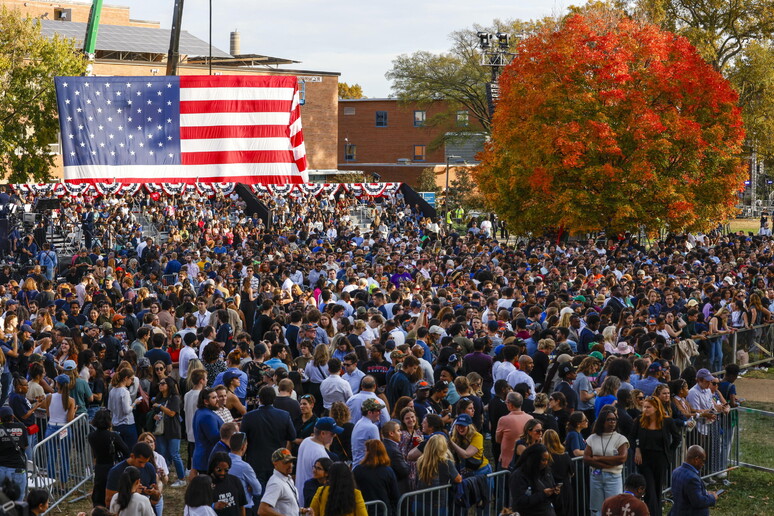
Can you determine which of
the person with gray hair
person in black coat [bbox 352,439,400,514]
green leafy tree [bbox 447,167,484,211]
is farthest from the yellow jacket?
green leafy tree [bbox 447,167,484,211]

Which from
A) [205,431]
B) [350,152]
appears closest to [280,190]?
[205,431]

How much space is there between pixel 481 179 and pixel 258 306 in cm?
1819

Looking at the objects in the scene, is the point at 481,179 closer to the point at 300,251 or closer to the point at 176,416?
the point at 300,251

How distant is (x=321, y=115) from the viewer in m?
66.1

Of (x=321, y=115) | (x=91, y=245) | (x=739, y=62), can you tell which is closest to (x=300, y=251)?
(x=91, y=245)

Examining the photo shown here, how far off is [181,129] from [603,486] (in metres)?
29.5

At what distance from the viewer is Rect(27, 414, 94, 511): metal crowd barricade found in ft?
36.0

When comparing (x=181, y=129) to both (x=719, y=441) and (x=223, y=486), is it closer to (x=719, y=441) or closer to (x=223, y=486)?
(x=719, y=441)

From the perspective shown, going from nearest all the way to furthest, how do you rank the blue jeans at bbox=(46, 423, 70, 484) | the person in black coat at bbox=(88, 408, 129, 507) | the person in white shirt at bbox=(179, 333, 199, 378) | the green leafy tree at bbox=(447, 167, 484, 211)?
the person in black coat at bbox=(88, 408, 129, 507) < the blue jeans at bbox=(46, 423, 70, 484) < the person in white shirt at bbox=(179, 333, 199, 378) < the green leafy tree at bbox=(447, 167, 484, 211)

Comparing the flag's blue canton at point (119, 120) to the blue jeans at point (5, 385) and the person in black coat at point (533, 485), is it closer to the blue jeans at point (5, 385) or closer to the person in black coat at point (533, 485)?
the blue jeans at point (5, 385)

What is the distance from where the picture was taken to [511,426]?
9906mm

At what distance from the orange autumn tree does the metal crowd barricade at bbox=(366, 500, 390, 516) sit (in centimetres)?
2317

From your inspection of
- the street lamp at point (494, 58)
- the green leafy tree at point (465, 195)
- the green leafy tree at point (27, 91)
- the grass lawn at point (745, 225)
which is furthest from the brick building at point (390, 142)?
the green leafy tree at point (27, 91)

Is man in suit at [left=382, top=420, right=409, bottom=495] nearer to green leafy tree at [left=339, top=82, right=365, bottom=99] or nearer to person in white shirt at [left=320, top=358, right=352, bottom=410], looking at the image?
person in white shirt at [left=320, top=358, right=352, bottom=410]
